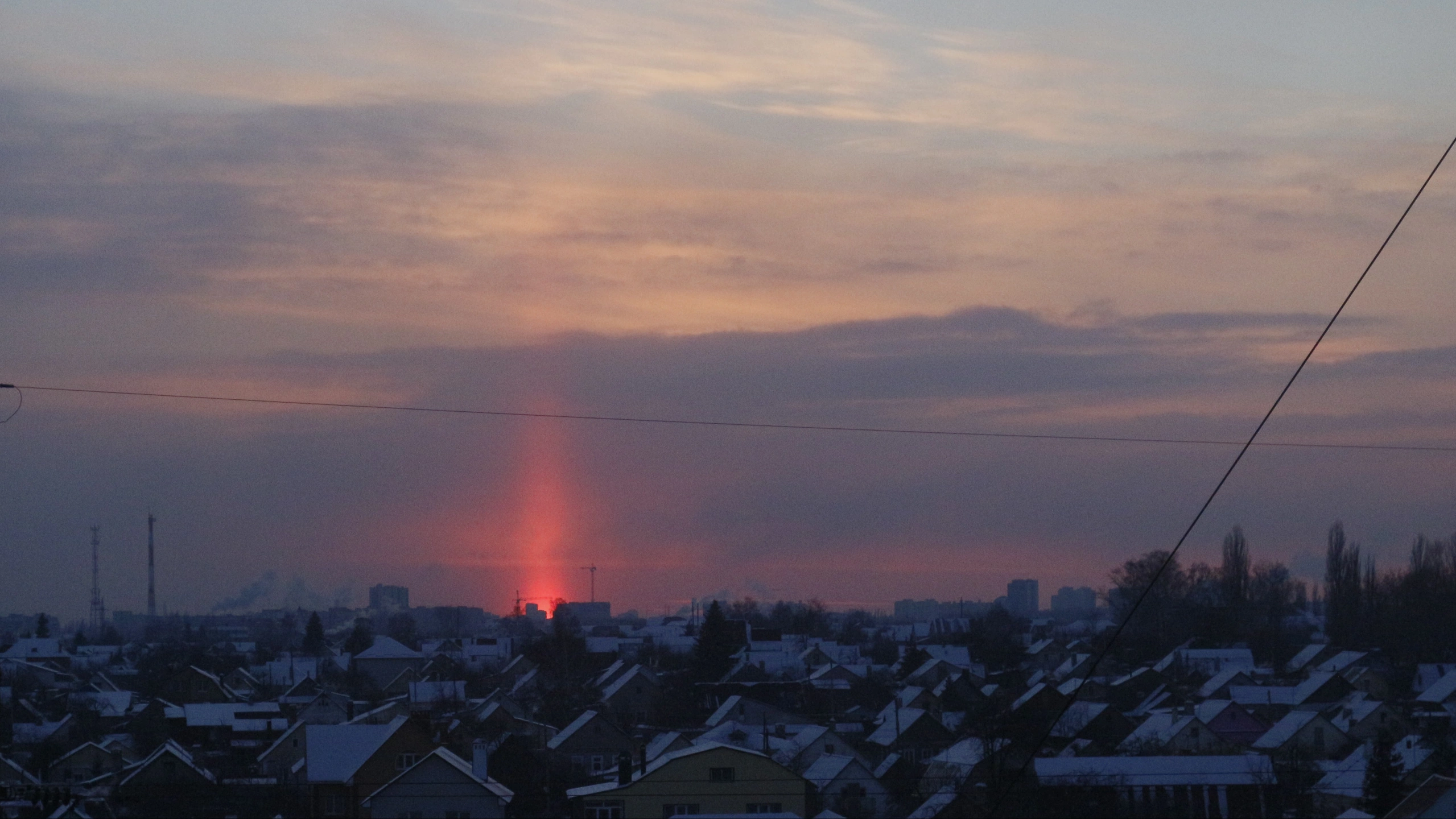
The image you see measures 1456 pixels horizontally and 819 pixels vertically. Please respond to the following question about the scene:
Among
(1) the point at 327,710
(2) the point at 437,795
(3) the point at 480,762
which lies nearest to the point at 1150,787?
(2) the point at 437,795

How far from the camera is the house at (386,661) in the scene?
1879 inches

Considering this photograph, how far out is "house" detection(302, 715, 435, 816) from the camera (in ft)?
58.9

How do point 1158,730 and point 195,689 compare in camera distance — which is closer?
point 1158,730

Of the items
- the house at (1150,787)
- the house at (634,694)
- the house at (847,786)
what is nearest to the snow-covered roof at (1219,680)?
the house at (847,786)

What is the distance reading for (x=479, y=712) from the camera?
97.6ft

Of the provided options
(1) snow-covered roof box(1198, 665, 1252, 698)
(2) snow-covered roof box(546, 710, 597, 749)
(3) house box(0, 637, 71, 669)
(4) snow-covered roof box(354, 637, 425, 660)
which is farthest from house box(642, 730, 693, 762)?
(3) house box(0, 637, 71, 669)

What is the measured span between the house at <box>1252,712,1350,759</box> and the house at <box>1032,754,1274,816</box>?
5032mm

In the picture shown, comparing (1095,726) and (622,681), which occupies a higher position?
(622,681)

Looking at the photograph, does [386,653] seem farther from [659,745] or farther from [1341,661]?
[1341,661]

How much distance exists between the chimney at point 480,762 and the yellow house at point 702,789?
1.19m

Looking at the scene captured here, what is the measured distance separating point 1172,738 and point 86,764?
696 inches

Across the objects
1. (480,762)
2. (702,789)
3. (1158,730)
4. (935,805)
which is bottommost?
(935,805)

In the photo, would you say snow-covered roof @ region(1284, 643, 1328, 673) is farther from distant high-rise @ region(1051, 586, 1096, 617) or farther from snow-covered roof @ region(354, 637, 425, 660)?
distant high-rise @ region(1051, 586, 1096, 617)

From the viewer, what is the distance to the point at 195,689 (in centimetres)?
4094
